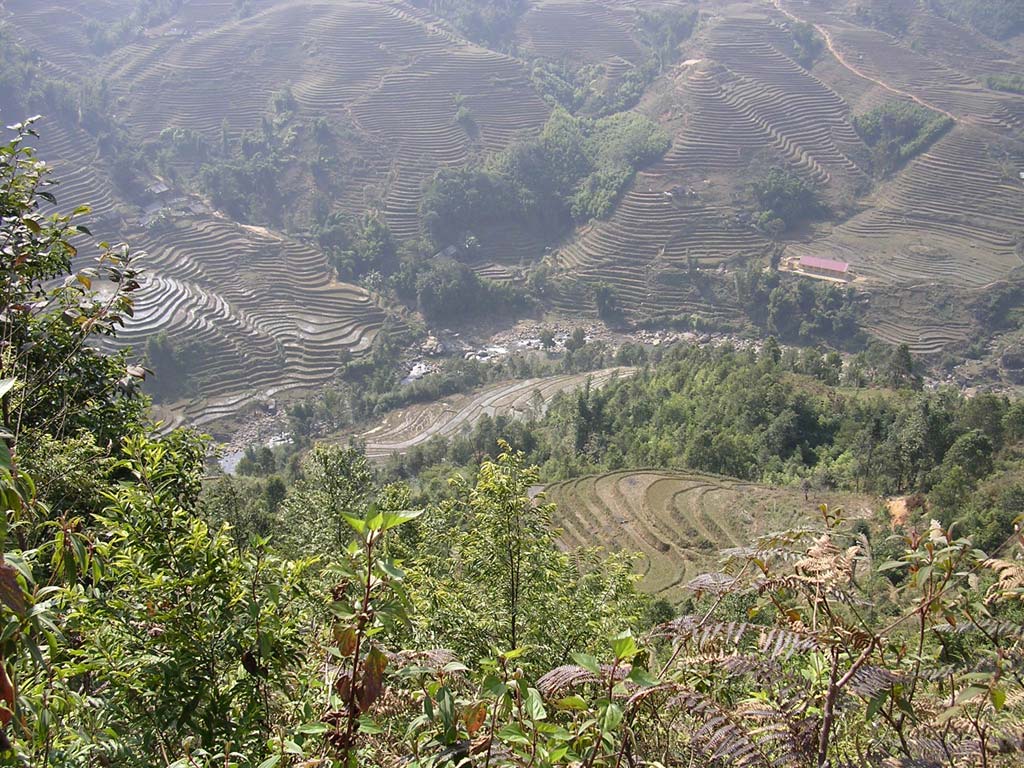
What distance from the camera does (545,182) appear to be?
212ft

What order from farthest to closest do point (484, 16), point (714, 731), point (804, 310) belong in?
point (484, 16), point (804, 310), point (714, 731)

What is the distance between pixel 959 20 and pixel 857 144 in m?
40.5

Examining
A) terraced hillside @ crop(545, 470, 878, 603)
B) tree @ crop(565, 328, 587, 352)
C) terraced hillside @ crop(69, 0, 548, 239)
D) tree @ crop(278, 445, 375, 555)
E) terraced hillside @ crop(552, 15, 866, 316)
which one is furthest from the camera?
terraced hillside @ crop(69, 0, 548, 239)

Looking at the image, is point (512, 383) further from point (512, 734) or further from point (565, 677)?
point (512, 734)

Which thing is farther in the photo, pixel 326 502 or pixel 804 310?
pixel 804 310

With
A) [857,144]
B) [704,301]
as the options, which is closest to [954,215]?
[857,144]

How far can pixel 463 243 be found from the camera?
6172 centimetres

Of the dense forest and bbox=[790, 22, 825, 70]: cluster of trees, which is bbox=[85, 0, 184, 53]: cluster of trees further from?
the dense forest

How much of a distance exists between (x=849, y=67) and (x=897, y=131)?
1433 centimetres

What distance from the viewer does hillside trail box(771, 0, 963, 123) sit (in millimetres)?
65056

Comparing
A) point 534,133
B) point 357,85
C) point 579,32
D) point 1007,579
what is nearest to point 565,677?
point 1007,579

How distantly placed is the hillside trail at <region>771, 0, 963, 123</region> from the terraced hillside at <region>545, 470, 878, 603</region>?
2156 inches

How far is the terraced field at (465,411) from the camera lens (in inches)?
1629

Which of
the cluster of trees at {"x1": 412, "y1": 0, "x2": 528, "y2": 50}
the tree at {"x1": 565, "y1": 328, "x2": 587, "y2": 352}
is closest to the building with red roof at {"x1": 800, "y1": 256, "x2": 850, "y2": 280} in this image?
the tree at {"x1": 565, "y1": 328, "x2": 587, "y2": 352}
